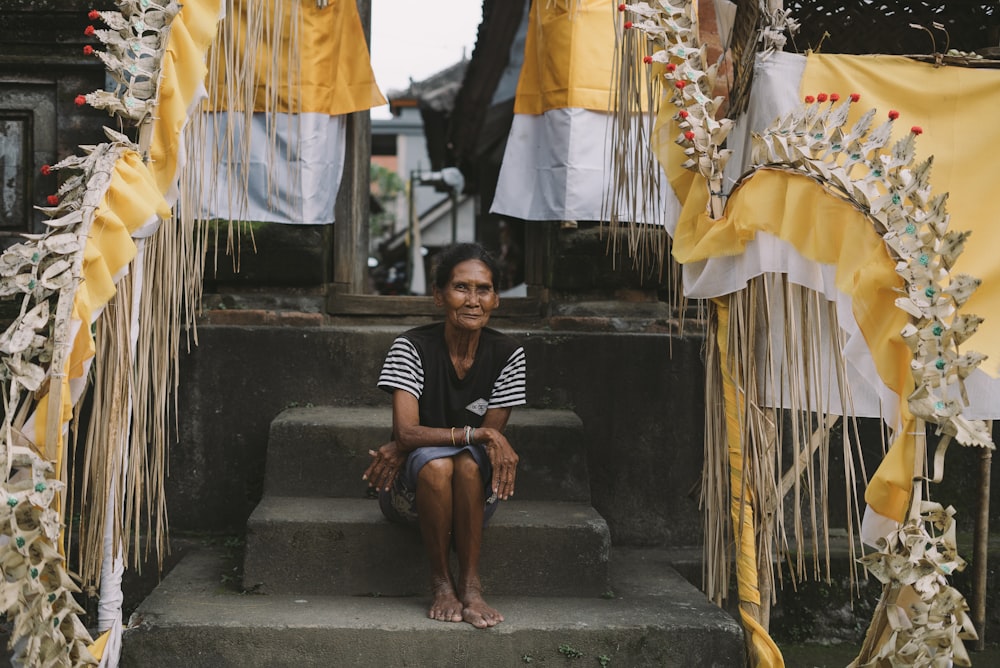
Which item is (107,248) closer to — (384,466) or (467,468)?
(384,466)

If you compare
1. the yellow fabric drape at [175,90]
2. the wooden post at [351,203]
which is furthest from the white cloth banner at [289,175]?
the yellow fabric drape at [175,90]

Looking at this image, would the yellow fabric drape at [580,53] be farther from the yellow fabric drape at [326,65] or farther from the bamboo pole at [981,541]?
the bamboo pole at [981,541]

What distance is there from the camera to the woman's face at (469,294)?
326 cm

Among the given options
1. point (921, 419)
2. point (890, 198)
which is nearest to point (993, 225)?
point (890, 198)

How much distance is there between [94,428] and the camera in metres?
2.59

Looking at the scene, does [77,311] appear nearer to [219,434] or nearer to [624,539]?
[219,434]

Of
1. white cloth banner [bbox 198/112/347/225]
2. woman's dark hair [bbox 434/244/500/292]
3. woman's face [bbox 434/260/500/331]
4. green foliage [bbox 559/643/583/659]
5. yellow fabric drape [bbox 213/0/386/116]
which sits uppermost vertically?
yellow fabric drape [bbox 213/0/386/116]

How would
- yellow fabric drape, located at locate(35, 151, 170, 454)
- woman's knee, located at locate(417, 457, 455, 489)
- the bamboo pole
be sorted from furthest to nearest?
the bamboo pole, woman's knee, located at locate(417, 457, 455, 489), yellow fabric drape, located at locate(35, 151, 170, 454)

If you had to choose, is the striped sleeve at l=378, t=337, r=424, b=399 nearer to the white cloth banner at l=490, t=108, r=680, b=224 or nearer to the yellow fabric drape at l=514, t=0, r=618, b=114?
the white cloth banner at l=490, t=108, r=680, b=224

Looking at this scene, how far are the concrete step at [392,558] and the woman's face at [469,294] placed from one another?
74 centimetres

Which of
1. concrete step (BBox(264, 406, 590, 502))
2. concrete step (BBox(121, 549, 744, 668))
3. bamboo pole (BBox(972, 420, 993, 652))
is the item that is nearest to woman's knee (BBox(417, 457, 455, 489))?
concrete step (BBox(121, 549, 744, 668))

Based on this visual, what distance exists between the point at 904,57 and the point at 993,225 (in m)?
0.65

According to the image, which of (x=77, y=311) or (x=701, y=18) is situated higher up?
(x=701, y=18)

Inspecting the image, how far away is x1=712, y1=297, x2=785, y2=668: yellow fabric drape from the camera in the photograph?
9.05 ft
